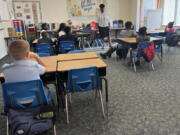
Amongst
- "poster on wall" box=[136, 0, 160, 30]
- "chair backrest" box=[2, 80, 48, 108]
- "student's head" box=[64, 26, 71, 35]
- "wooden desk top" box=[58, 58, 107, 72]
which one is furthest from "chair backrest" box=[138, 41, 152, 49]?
"poster on wall" box=[136, 0, 160, 30]

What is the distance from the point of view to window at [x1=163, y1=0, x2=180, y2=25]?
7371 millimetres

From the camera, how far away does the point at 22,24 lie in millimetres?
7488

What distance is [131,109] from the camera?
240 centimetres

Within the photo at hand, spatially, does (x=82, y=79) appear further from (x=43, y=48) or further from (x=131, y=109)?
(x=43, y=48)

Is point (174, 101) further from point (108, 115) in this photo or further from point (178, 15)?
point (178, 15)

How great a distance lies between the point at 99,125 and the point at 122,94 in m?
0.98

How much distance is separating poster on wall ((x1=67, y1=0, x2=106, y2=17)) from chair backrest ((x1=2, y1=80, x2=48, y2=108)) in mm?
7268

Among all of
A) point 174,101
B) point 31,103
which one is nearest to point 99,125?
point 31,103

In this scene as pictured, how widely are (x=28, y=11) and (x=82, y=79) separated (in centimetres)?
699

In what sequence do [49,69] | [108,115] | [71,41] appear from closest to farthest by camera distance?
[49,69]
[108,115]
[71,41]

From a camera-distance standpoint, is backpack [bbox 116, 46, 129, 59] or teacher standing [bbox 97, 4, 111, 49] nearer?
backpack [bbox 116, 46, 129, 59]

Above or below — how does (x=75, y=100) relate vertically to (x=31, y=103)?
below

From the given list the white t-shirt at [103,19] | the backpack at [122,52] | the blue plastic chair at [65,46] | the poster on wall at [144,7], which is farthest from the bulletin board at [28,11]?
the poster on wall at [144,7]

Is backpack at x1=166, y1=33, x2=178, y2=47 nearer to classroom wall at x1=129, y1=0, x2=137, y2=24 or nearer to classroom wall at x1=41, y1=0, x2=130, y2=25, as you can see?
classroom wall at x1=129, y1=0, x2=137, y2=24
